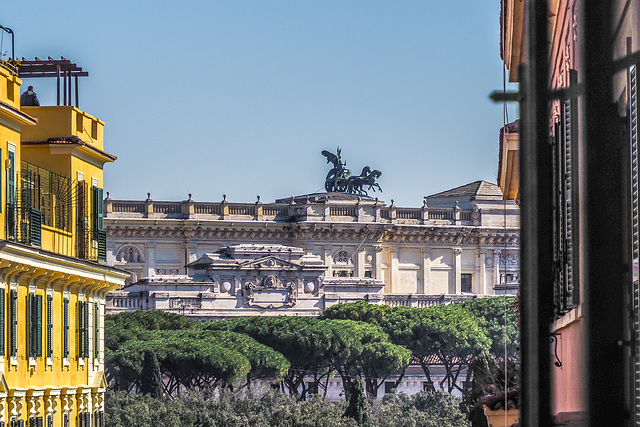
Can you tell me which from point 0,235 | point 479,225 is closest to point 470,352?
point 479,225

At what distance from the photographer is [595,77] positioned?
13.1ft

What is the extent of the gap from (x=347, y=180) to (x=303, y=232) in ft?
35.3

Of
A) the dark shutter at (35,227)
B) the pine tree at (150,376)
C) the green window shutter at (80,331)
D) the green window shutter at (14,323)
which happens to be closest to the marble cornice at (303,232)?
the pine tree at (150,376)

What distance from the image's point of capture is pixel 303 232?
124m

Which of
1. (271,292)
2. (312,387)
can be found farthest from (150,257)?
(312,387)

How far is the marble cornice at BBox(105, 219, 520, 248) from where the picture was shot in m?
121

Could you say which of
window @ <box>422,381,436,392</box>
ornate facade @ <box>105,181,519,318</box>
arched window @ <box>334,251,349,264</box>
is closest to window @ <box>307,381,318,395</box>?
window @ <box>422,381,436,392</box>

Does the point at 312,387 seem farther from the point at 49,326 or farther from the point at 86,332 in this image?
the point at 49,326

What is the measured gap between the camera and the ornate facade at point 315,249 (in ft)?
359

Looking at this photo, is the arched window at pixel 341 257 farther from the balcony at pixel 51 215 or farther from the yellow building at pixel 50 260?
the balcony at pixel 51 215

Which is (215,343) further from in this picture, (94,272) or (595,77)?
(595,77)

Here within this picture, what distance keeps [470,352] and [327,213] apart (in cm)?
2815

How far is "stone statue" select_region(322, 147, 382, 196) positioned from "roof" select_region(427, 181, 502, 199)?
856 cm

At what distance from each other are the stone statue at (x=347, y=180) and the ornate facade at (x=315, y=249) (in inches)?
144
